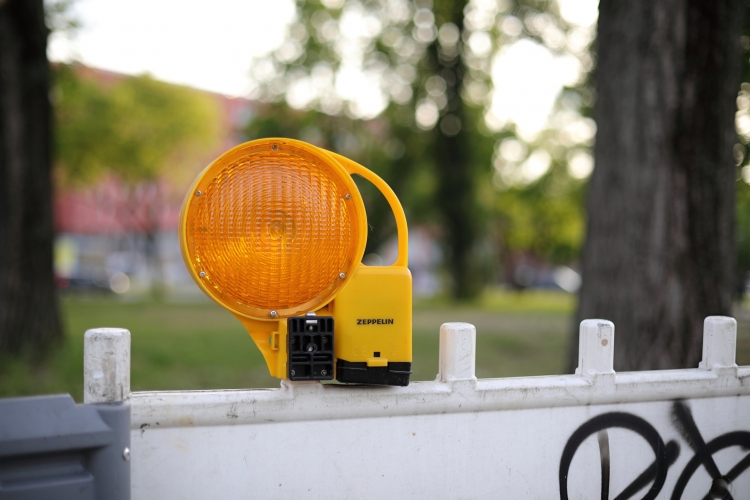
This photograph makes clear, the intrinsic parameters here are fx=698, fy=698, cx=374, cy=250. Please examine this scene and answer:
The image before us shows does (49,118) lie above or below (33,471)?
above

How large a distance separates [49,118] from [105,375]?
6.86 m

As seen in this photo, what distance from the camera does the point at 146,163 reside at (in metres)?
29.5

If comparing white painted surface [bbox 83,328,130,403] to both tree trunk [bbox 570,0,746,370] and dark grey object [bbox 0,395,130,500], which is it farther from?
tree trunk [bbox 570,0,746,370]

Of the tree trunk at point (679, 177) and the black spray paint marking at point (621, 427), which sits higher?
the tree trunk at point (679, 177)

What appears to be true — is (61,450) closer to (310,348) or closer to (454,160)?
(310,348)

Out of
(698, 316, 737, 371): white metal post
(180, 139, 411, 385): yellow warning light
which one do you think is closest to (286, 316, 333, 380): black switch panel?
(180, 139, 411, 385): yellow warning light

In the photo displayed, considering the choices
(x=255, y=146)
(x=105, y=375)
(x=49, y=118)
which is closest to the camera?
(x=105, y=375)

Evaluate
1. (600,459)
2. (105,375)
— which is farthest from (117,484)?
(600,459)

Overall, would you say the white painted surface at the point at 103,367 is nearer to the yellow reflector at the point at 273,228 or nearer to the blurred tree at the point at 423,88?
the yellow reflector at the point at 273,228

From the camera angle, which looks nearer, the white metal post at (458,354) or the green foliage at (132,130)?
the white metal post at (458,354)

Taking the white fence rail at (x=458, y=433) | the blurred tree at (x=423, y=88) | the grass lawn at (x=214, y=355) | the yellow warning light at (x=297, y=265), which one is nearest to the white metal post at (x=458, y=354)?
the white fence rail at (x=458, y=433)

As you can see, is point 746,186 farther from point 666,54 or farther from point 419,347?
point 419,347

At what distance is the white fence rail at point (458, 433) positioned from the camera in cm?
192

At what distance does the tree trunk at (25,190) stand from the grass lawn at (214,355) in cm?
41
